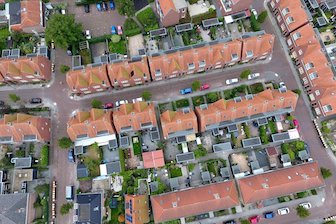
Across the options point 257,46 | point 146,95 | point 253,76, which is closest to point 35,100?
point 146,95

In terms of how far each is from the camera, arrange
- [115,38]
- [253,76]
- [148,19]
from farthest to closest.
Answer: [148,19] < [115,38] < [253,76]

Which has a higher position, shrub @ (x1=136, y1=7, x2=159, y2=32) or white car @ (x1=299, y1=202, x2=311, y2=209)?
shrub @ (x1=136, y1=7, x2=159, y2=32)

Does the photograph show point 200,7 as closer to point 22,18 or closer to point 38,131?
point 22,18

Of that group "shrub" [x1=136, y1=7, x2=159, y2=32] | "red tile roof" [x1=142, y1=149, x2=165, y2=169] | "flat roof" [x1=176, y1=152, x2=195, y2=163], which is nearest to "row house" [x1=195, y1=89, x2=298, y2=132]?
"flat roof" [x1=176, y1=152, x2=195, y2=163]

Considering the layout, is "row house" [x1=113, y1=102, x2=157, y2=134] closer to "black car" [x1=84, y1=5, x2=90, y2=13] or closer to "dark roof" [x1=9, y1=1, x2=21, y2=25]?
"black car" [x1=84, y1=5, x2=90, y2=13]

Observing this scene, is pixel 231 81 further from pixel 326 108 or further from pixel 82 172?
pixel 82 172
